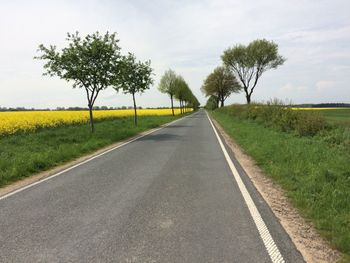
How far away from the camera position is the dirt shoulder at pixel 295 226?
4.00 m

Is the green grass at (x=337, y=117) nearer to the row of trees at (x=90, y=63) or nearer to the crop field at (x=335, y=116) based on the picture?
the crop field at (x=335, y=116)

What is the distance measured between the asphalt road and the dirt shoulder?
148 mm

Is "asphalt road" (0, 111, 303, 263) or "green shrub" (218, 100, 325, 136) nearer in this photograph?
"asphalt road" (0, 111, 303, 263)

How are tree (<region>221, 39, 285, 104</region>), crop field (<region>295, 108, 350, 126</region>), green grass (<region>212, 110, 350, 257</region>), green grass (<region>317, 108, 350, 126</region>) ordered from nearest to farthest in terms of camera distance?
green grass (<region>212, 110, 350, 257</region>) < green grass (<region>317, 108, 350, 126</region>) < crop field (<region>295, 108, 350, 126</region>) < tree (<region>221, 39, 285, 104</region>)

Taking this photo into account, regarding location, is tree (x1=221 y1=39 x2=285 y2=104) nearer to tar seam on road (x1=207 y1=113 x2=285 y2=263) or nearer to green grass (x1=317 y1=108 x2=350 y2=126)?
green grass (x1=317 y1=108 x2=350 y2=126)

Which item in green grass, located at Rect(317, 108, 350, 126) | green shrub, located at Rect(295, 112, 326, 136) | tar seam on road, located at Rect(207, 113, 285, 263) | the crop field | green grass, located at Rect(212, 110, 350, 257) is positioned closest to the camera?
tar seam on road, located at Rect(207, 113, 285, 263)

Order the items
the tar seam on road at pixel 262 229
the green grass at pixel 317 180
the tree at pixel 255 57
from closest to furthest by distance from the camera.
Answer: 1. the tar seam on road at pixel 262 229
2. the green grass at pixel 317 180
3. the tree at pixel 255 57

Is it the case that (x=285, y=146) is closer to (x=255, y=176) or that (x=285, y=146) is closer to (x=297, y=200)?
(x=255, y=176)

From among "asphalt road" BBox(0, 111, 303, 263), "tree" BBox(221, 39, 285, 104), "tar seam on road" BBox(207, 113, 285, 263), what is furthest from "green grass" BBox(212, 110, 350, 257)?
"tree" BBox(221, 39, 285, 104)

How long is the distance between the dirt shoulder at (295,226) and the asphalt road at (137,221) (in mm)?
148

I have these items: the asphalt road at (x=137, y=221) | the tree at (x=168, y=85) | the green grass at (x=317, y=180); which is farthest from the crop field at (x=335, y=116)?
the tree at (x=168, y=85)

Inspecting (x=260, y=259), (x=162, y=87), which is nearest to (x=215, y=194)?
(x=260, y=259)

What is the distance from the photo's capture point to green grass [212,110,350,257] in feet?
16.0

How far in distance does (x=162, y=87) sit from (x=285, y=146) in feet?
161
